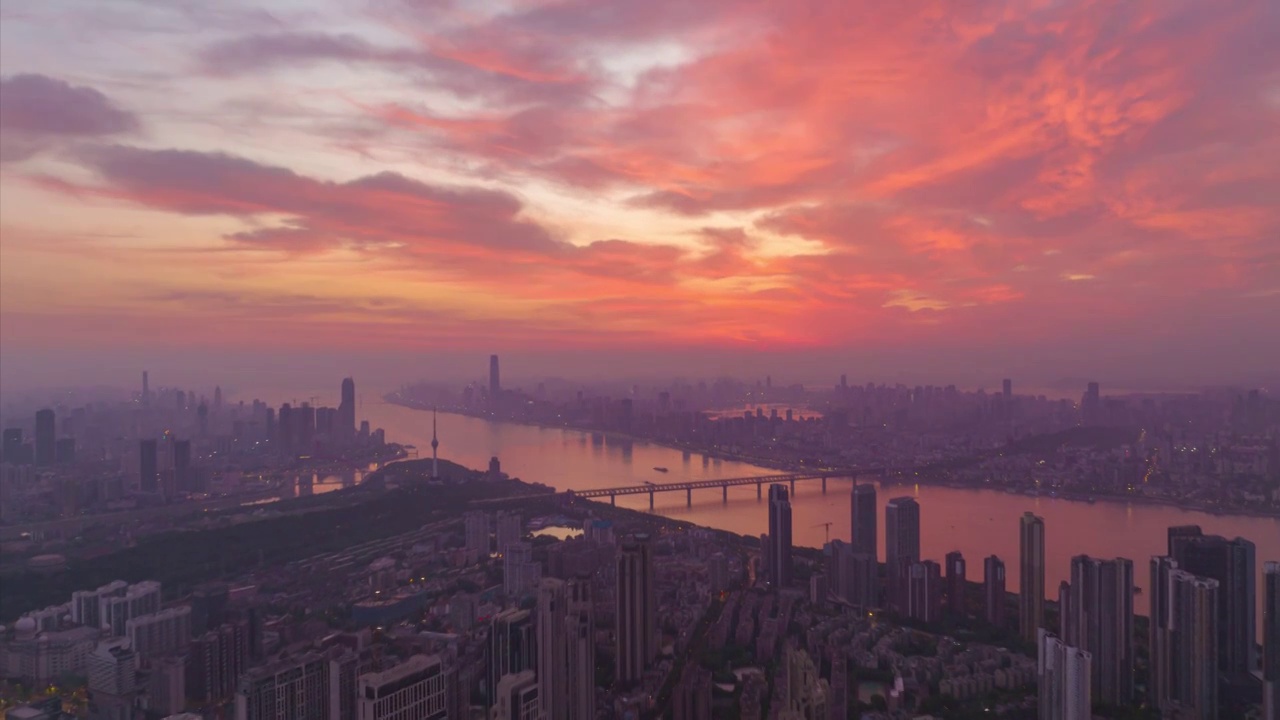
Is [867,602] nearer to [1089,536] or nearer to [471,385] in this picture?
[1089,536]

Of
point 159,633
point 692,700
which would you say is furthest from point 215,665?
point 692,700

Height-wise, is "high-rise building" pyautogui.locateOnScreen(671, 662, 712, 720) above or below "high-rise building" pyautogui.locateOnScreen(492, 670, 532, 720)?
below

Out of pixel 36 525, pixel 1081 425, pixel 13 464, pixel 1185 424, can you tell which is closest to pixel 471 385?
pixel 13 464

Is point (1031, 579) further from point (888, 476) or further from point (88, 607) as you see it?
point (888, 476)

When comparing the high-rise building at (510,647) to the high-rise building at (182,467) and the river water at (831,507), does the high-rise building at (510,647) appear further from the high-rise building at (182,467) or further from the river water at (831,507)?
the high-rise building at (182,467)

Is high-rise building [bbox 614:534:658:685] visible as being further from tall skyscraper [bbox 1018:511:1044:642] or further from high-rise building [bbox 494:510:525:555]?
high-rise building [bbox 494:510:525:555]

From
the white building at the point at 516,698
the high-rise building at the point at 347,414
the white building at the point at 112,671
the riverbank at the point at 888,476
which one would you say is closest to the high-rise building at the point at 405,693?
the white building at the point at 516,698

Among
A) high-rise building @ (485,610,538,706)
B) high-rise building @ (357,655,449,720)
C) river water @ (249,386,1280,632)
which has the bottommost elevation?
river water @ (249,386,1280,632)

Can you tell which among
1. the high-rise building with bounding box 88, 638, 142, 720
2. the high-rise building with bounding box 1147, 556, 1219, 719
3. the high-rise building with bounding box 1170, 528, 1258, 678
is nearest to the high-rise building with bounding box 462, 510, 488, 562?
the high-rise building with bounding box 88, 638, 142, 720
